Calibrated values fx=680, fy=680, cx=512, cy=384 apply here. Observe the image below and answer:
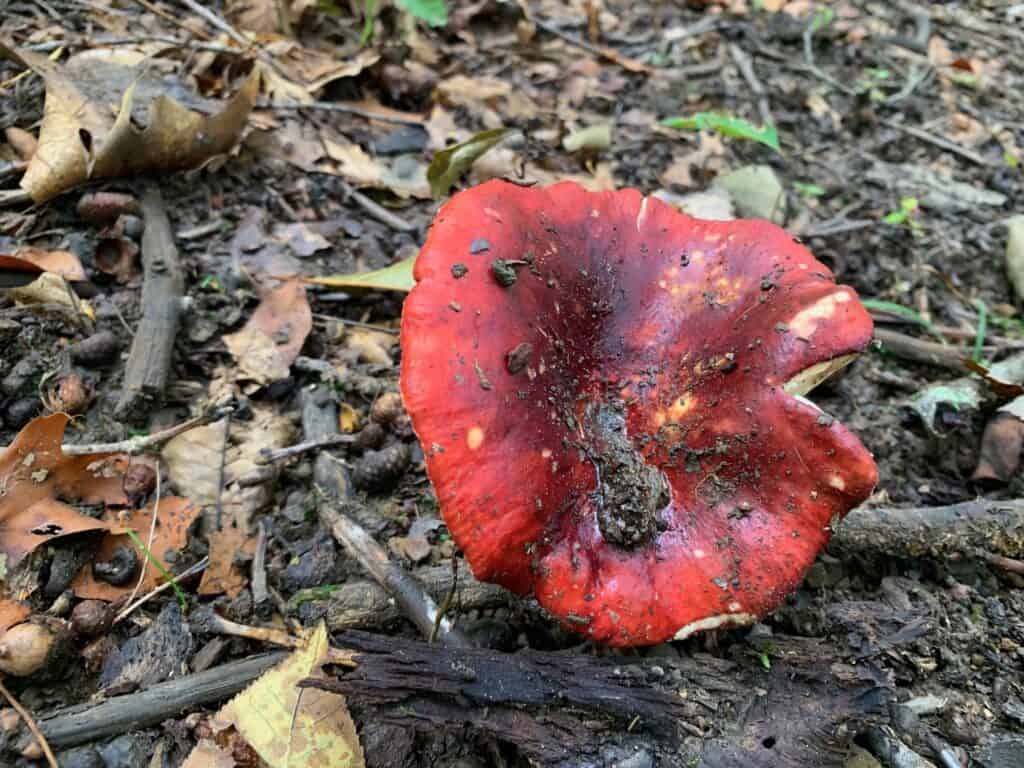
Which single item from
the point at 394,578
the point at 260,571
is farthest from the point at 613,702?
the point at 260,571

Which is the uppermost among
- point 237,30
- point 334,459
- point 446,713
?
point 237,30

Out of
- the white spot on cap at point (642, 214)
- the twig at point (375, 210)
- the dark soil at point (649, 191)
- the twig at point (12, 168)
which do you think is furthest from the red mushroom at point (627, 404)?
the twig at point (12, 168)

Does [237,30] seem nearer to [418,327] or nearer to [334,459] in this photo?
[334,459]

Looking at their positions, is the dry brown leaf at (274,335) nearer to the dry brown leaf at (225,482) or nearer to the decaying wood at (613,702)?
the dry brown leaf at (225,482)

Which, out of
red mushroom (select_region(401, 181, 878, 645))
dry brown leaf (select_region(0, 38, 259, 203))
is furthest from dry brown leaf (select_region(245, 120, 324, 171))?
red mushroom (select_region(401, 181, 878, 645))

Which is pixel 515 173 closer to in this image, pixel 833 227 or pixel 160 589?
pixel 833 227

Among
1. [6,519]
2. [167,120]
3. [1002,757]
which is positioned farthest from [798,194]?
[6,519]
